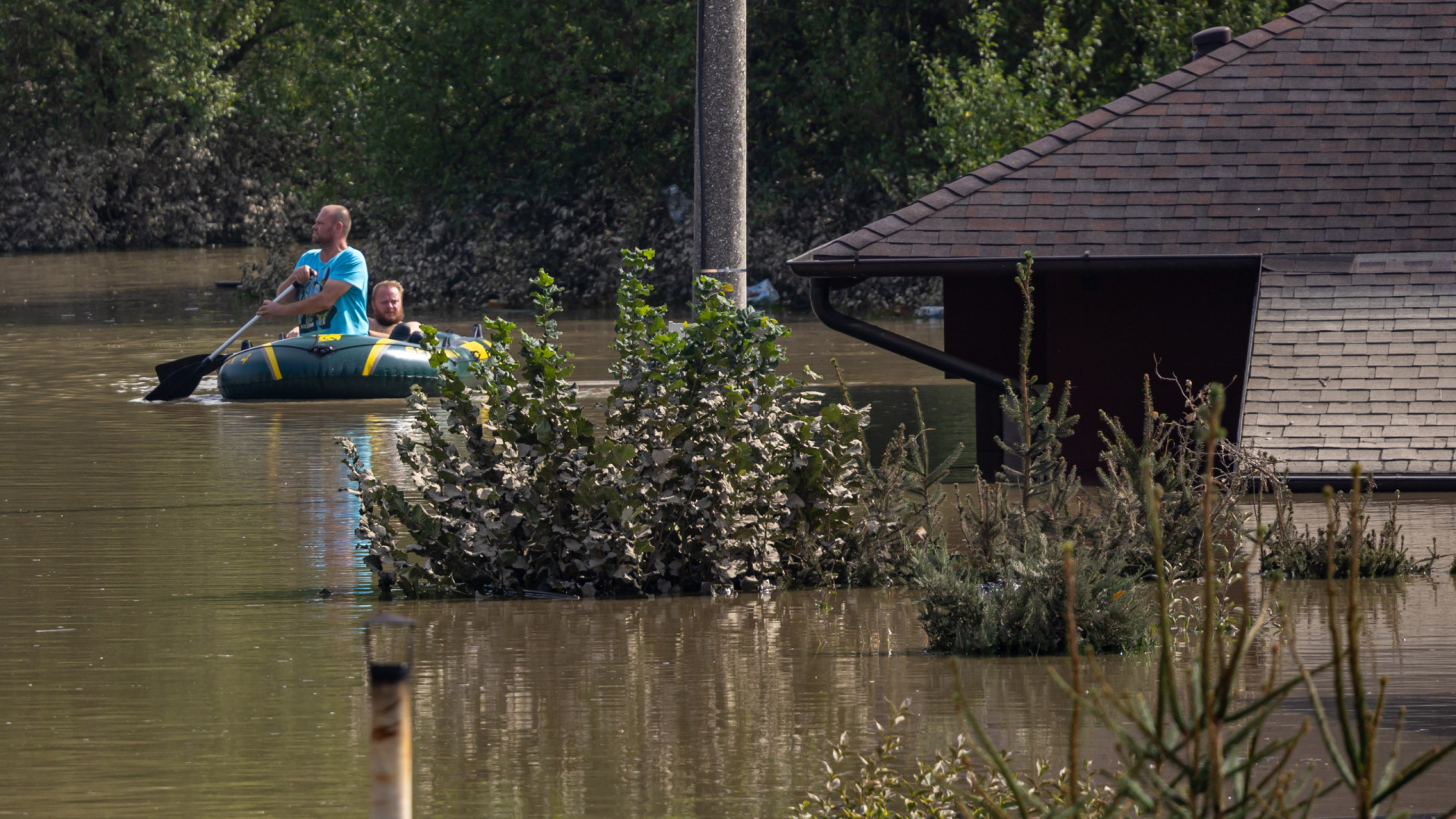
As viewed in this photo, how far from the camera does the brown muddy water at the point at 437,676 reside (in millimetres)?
6809

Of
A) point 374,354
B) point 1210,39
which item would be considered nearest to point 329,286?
point 374,354

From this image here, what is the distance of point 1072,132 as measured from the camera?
1509cm

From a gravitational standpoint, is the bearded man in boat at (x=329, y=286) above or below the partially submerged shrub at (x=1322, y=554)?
above

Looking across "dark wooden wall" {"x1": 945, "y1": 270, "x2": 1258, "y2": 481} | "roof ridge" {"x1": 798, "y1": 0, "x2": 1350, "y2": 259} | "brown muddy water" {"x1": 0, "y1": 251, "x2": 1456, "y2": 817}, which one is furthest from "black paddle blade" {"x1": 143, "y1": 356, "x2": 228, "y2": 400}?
"dark wooden wall" {"x1": 945, "y1": 270, "x2": 1258, "y2": 481}

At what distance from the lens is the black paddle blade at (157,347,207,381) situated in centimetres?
2020

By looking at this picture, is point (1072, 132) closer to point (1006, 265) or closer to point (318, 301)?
point (1006, 265)

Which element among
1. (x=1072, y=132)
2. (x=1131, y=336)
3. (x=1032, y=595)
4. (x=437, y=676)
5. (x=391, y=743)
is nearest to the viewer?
(x=391, y=743)

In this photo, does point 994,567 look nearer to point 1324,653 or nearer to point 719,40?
point 1324,653

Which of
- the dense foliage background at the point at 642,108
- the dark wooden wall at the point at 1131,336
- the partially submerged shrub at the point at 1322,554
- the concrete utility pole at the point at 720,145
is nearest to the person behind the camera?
the partially submerged shrub at the point at 1322,554

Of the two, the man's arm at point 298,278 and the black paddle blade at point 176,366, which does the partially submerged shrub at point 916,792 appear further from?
the black paddle blade at point 176,366

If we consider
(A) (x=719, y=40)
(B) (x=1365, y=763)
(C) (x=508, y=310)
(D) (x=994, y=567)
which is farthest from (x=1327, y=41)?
(C) (x=508, y=310)

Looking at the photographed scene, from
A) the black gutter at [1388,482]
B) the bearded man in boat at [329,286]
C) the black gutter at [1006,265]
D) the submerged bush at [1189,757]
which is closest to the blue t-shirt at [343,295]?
the bearded man in boat at [329,286]

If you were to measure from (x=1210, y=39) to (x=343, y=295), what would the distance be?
8.17 metres

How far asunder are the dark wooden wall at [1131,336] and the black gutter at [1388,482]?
1.75 meters
